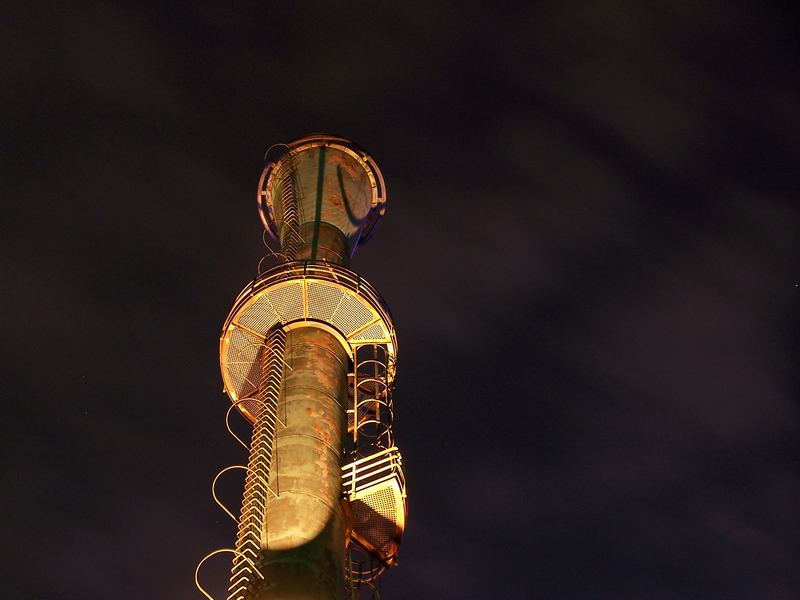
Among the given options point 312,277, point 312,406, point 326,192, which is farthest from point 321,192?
point 312,406

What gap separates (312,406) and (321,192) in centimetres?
1092

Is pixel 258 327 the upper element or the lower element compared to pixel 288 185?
lower

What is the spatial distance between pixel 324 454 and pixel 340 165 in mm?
14440

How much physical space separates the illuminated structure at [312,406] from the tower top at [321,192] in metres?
0.07

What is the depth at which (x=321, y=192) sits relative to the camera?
29.8 metres

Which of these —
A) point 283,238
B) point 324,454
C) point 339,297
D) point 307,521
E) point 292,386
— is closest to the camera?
point 307,521

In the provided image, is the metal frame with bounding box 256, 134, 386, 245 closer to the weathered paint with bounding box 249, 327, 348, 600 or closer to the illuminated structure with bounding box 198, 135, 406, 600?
the illuminated structure with bounding box 198, 135, 406, 600

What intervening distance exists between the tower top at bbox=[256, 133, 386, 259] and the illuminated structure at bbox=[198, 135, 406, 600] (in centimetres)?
Result: 7

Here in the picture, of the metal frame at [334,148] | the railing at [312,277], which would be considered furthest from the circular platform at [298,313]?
the metal frame at [334,148]

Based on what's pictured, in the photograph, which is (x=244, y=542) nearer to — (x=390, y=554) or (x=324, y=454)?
(x=324, y=454)

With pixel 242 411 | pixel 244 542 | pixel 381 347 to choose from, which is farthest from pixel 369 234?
pixel 244 542

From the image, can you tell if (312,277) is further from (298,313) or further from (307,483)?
(307,483)

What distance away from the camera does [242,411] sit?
2494 cm

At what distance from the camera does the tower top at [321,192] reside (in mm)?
28719
